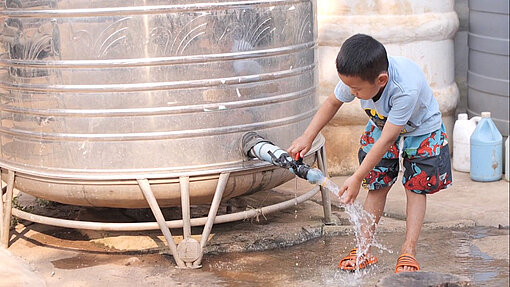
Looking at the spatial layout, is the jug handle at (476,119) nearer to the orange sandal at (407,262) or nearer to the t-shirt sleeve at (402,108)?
the orange sandal at (407,262)

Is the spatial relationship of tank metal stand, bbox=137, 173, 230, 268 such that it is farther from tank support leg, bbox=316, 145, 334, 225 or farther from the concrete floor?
tank support leg, bbox=316, 145, 334, 225

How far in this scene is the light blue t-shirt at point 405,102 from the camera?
3.13 m

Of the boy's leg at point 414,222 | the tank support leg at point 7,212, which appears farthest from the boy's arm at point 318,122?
the tank support leg at point 7,212

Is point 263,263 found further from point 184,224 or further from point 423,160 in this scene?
point 423,160

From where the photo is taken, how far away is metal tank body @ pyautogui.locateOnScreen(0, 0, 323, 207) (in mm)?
3512

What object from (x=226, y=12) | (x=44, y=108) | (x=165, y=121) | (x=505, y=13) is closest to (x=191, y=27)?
(x=226, y=12)

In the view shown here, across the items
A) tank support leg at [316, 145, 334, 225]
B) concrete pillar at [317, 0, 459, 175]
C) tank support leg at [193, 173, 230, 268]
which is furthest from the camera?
concrete pillar at [317, 0, 459, 175]

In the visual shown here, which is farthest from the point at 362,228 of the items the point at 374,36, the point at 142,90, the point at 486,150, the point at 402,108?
the point at 374,36

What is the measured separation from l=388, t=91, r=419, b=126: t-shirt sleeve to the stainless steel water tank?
245cm

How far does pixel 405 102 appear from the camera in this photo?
3119 mm

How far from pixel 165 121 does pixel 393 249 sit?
50.5 inches

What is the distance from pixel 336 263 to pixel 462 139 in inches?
80.0

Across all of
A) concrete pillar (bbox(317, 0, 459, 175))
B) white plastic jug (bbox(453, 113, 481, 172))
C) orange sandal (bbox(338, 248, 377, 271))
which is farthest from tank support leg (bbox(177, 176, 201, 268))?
white plastic jug (bbox(453, 113, 481, 172))

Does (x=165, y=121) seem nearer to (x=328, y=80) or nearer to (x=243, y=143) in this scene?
(x=243, y=143)
